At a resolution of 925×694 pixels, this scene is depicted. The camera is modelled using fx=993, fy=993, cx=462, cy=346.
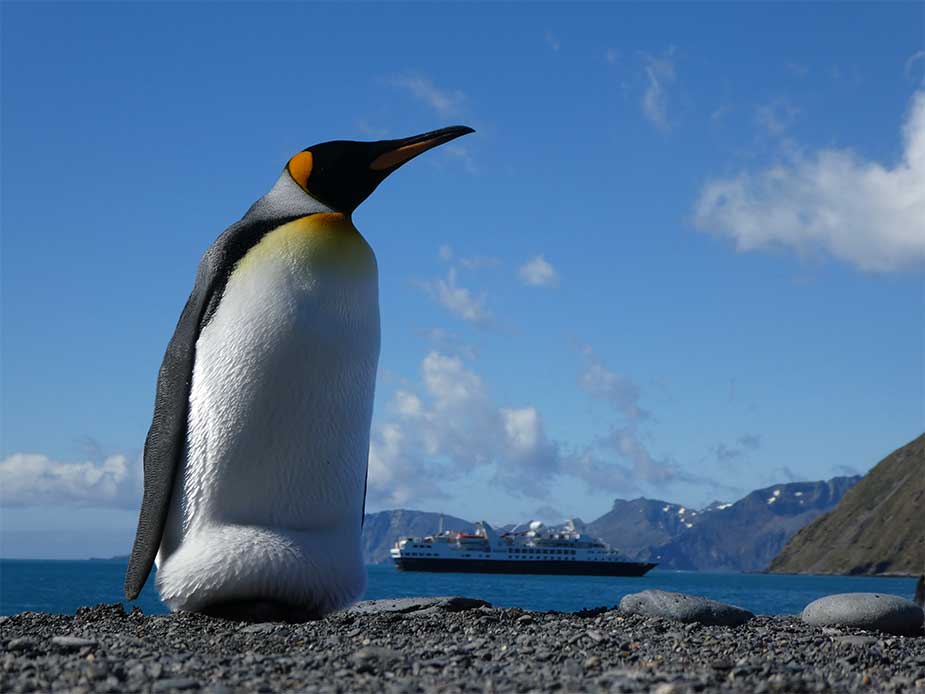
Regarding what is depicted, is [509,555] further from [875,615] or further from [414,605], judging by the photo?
[414,605]

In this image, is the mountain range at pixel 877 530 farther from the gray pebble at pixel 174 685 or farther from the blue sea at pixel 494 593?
the gray pebble at pixel 174 685

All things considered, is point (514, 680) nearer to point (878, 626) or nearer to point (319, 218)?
point (319, 218)

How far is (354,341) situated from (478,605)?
3.15 m

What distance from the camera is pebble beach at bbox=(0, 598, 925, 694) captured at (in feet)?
12.9

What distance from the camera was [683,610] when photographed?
795cm

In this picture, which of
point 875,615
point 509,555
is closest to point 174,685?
point 875,615

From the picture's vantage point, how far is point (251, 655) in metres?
4.52

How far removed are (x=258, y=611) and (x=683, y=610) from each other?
381cm

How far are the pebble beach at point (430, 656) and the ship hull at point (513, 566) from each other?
77749 mm

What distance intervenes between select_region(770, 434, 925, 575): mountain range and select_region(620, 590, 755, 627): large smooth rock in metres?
120

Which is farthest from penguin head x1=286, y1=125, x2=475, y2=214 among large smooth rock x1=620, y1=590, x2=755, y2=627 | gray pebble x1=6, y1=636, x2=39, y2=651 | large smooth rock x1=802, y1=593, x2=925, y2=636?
large smooth rock x1=802, y1=593, x2=925, y2=636

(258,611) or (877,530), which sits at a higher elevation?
(877,530)

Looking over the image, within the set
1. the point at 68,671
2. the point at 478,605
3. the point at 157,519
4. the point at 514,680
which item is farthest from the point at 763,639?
the point at 68,671

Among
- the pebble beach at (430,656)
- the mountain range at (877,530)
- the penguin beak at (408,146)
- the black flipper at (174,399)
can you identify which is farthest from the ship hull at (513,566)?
the black flipper at (174,399)
